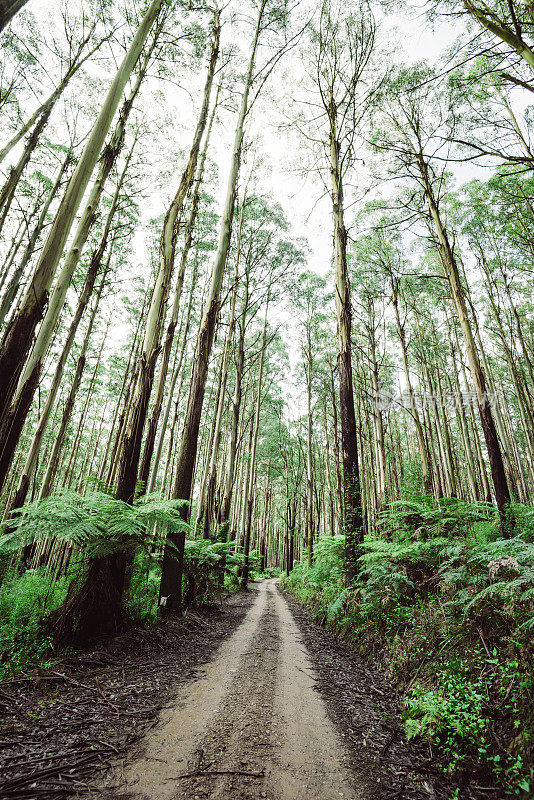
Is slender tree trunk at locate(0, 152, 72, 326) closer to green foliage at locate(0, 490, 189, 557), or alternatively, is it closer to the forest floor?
green foliage at locate(0, 490, 189, 557)

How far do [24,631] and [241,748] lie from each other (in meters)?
2.73

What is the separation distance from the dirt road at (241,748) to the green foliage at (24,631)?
154 centimetres

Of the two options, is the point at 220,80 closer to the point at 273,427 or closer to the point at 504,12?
the point at 504,12

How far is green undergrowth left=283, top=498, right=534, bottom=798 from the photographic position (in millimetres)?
2029

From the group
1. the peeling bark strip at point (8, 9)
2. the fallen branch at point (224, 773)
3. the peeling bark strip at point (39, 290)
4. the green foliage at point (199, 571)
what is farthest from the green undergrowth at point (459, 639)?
the peeling bark strip at point (8, 9)

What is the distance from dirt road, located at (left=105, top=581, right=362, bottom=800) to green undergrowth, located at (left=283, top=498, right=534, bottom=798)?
2.46 ft

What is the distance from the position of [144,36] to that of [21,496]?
761 centimetres

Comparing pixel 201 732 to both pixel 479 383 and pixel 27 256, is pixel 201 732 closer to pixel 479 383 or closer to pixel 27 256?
pixel 479 383

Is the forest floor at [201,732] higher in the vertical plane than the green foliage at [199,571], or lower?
lower

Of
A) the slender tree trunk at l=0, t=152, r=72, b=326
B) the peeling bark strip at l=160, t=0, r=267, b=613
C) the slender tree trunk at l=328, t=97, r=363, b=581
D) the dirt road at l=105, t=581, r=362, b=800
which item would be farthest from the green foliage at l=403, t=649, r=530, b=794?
the slender tree trunk at l=0, t=152, r=72, b=326

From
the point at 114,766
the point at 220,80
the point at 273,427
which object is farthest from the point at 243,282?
the point at 114,766

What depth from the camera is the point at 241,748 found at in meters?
2.10

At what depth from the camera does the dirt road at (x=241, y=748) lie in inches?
67.9

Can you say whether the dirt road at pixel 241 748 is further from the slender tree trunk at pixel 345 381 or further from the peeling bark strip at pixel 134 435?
the slender tree trunk at pixel 345 381
